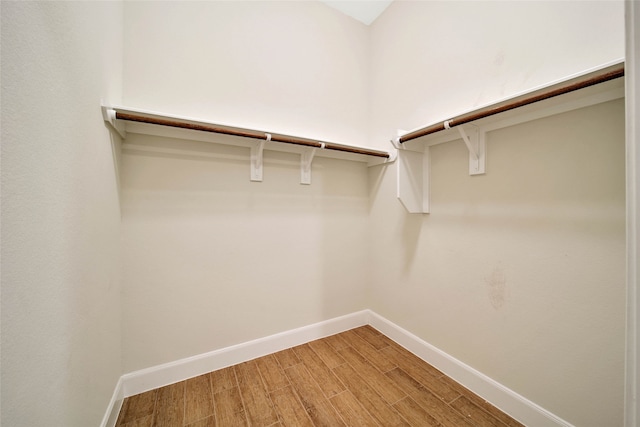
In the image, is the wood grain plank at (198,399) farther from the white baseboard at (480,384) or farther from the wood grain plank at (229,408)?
the white baseboard at (480,384)

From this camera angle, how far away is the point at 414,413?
Answer: 1.13 m

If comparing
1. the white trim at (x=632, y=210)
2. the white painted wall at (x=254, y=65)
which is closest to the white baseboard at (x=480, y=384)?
the white trim at (x=632, y=210)

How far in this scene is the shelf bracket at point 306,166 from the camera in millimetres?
1672

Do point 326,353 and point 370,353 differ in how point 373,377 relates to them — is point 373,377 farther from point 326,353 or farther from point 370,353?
point 326,353

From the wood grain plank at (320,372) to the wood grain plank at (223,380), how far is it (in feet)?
1.43

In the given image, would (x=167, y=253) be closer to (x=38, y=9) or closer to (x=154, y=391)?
(x=154, y=391)

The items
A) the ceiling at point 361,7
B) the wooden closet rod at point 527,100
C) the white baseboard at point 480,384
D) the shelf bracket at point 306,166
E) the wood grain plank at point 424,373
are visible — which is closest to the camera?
the wooden closet rod at point 527,100

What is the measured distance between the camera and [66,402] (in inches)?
26.2

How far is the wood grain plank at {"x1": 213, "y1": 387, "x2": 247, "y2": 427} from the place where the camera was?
109 cm

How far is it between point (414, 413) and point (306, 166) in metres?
1.58

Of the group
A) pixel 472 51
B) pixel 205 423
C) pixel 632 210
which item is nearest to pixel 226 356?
pixel 205 423

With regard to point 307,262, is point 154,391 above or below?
below

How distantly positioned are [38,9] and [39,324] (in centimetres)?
78

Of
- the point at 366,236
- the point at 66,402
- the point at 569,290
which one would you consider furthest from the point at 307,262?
the point at 569,290
